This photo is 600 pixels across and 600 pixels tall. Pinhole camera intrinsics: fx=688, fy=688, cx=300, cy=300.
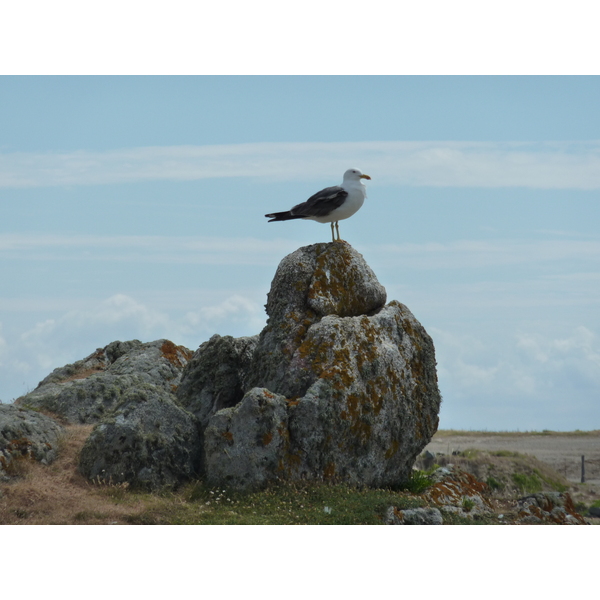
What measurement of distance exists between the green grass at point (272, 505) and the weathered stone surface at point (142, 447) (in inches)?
19.1

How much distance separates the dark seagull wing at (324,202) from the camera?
53.3 ft

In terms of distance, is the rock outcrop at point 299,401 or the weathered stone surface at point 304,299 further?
the weathered stone surface at point 304,299

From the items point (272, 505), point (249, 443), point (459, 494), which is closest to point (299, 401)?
point (249, 443)

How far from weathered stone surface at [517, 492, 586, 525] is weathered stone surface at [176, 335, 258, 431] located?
269 inches

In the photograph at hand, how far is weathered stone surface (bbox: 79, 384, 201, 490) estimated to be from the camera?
14.2m

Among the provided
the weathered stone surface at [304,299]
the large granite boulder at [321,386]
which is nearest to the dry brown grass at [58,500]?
the large granite boulder at [321,386]

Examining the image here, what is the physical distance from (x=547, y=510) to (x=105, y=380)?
492 inches

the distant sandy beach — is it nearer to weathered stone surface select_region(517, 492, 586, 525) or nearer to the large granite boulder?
weathered stone surface select_region(517, 492, 586, 525)

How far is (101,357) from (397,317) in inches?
496

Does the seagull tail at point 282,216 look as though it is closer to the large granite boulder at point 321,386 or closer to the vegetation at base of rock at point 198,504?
the large granite boulder at point 321,386

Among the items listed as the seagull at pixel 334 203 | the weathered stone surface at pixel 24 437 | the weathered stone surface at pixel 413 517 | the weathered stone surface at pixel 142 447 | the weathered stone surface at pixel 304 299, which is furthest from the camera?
the seagull at pixel 334 203

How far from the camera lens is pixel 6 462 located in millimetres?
14344

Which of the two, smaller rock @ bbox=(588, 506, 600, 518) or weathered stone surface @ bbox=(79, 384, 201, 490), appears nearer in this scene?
weathered stone surface @ bbox=(79, 384, 201, 490)

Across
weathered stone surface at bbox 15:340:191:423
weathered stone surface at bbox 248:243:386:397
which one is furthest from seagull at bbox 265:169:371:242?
weathered stone surface at bbox 15:340:191:423
